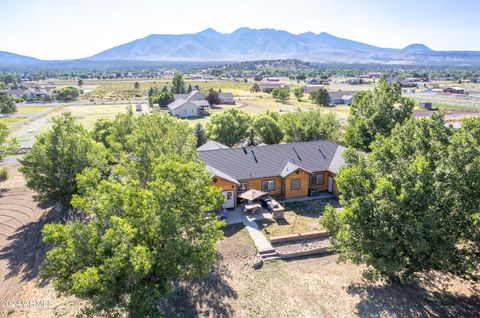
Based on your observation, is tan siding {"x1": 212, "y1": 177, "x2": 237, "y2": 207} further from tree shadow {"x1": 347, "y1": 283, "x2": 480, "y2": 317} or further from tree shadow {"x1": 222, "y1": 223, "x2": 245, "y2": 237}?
tree shadow {"x1": 347, "y1": 283, "x2": 480, "y2": 317}

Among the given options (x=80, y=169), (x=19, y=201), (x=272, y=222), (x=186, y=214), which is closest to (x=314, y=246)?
(x=272, y=222)

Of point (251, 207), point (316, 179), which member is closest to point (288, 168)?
point (316, 179)

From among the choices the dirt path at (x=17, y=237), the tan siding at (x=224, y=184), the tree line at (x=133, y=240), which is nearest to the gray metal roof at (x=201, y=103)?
the dirt path at (x=17, y=237)

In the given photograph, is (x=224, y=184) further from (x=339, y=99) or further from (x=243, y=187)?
(x=339, y=99)

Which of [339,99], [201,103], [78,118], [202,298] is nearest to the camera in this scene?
[202,298]

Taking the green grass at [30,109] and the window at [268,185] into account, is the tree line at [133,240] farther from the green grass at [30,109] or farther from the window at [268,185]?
the green grass at [30,109]

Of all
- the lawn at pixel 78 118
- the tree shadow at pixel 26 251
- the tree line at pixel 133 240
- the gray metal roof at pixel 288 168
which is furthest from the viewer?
the lawn at pixel 78 118
